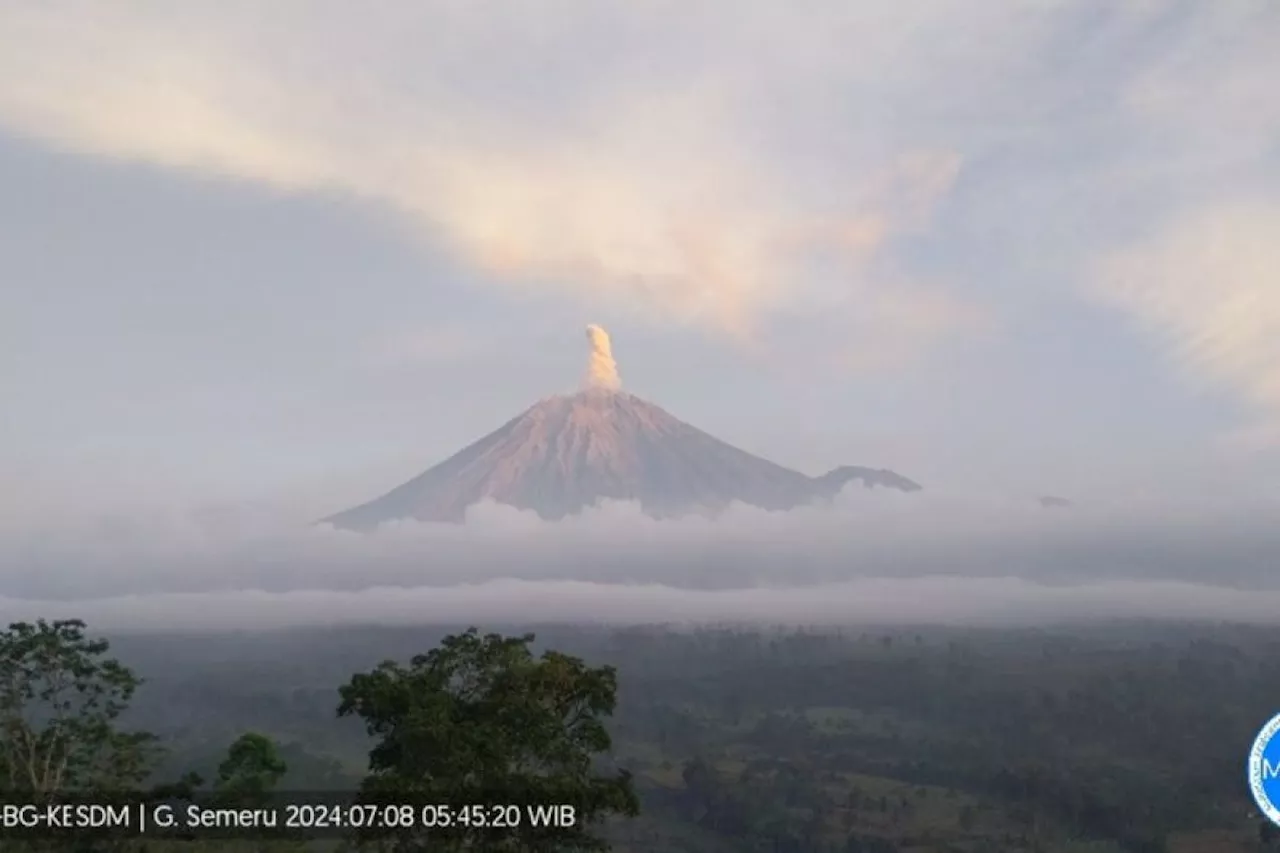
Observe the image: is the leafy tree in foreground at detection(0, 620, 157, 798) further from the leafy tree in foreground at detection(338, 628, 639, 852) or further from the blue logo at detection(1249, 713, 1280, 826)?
the blue logo at detection(1249, 713, 1280, 826)

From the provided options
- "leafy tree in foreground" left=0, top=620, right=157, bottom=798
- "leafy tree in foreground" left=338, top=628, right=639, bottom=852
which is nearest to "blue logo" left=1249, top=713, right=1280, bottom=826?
"leafy tree in foreground" left=338, top=628, right=639, bottom=852

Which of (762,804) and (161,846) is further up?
(161,846)

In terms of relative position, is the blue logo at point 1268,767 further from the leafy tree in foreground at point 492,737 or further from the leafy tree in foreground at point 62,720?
the leafy tree in foreground at point 62,720

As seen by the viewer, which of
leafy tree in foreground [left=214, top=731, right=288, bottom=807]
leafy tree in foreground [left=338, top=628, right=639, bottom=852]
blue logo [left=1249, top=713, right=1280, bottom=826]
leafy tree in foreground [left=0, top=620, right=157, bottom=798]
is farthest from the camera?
leafy tree in foreground [left=214, top=731, right=288, bottom=807]

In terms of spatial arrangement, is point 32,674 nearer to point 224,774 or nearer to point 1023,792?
point 224,774

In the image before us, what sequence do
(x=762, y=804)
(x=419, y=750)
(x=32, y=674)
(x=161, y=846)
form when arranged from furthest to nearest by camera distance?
(x=762, y=804), (x=161, y=846), (x=32, y=674), (x=419, y=750)

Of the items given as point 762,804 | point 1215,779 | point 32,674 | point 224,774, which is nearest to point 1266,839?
point 1215,779
